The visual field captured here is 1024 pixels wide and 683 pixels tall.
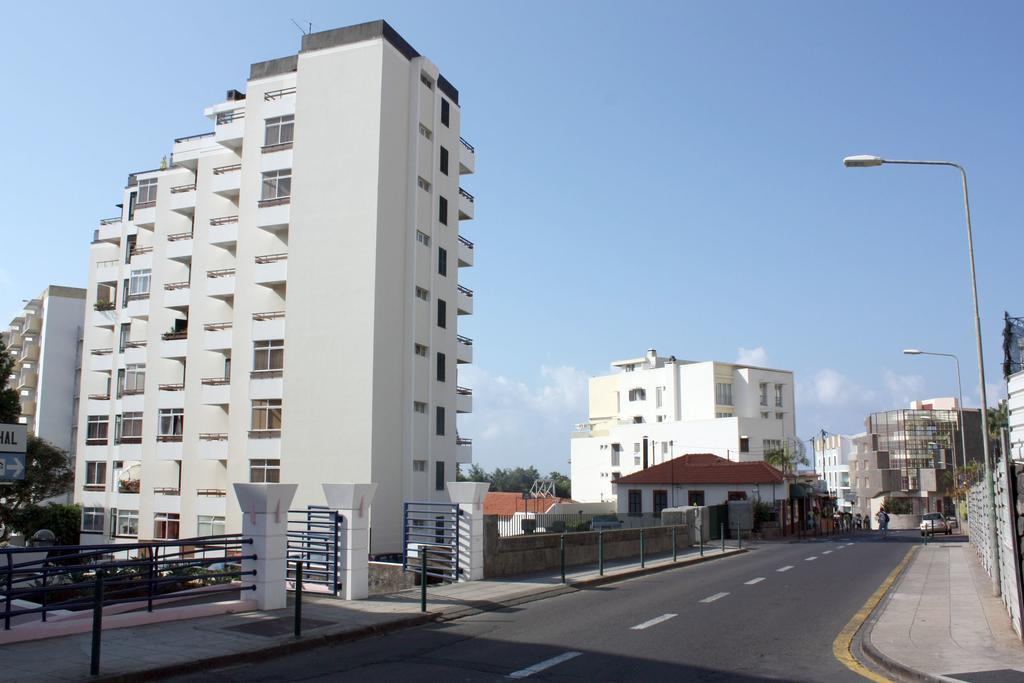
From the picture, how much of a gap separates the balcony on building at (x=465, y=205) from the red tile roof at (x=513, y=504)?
27.5 m

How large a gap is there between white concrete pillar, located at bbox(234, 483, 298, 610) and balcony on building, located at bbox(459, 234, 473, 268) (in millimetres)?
34963

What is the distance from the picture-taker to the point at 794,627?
46.9 ft

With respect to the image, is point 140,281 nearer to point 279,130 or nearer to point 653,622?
point 279,130

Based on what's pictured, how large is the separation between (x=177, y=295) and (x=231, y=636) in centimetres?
3972

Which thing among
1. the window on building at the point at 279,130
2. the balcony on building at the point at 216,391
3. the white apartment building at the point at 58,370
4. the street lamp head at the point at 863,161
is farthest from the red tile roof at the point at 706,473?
the white apartment building at the point at 58,370

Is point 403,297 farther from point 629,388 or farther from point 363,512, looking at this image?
point 629,388

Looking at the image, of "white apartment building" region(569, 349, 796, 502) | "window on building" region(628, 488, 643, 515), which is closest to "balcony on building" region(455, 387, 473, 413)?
"window on building" region(628, 488, 643, 515)

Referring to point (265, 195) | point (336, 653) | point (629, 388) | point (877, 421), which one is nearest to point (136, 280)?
point (265, 195)

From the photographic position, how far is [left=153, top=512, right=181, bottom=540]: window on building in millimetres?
46125

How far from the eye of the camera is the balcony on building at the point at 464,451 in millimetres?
47750

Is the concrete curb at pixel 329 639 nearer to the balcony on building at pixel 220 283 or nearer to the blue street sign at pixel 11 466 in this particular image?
the blue street sign at pixel 11 466

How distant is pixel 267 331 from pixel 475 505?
85.5 ft

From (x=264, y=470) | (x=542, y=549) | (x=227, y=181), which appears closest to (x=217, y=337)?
(x=264, y=470)

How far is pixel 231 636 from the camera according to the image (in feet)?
40.5
